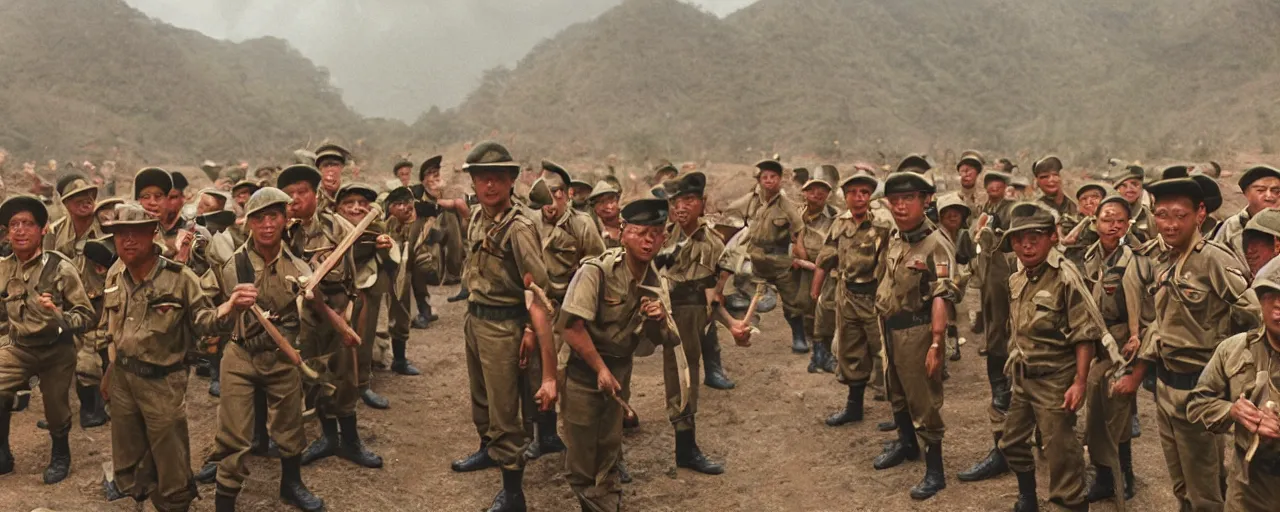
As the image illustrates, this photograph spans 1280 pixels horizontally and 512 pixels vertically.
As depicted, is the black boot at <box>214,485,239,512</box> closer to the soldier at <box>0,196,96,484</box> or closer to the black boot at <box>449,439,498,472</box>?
the soldier at <box>0,196,96,484</box>

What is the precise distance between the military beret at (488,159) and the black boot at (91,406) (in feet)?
15.5

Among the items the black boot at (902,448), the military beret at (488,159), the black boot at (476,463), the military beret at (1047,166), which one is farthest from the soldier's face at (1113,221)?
the black boot at (476,463)

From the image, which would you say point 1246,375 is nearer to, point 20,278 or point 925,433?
point 925,433

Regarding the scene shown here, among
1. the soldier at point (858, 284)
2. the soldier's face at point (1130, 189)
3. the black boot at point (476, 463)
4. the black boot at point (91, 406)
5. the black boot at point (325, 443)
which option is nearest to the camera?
the black boot at point (325, 443)

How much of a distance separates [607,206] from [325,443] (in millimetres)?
3871

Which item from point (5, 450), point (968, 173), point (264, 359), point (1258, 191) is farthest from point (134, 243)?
point (968, 173)

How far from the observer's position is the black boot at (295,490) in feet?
21.5

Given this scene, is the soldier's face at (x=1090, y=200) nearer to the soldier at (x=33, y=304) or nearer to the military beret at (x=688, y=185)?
the military beret at (x=688, y=185)

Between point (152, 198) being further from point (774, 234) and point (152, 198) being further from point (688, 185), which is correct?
point (774, 234)

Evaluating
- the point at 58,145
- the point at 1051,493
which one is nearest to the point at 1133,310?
the point at 1051,493

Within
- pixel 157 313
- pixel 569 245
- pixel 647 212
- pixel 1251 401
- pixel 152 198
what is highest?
pixel 152 198

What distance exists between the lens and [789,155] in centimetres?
3441

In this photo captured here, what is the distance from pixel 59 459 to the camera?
7023mm

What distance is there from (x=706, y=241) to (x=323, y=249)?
3.38 m
